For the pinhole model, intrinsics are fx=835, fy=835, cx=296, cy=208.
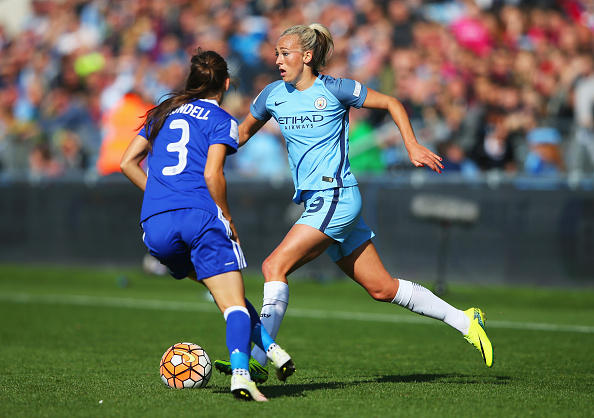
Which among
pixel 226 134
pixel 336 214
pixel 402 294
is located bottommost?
pixel 402 294

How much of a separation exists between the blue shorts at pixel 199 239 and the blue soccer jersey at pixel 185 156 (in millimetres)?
62

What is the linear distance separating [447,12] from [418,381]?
1090 cm

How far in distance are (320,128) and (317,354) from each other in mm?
2517

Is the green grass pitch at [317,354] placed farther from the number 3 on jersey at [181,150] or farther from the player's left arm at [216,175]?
the number 3 on jersey at [181,150]

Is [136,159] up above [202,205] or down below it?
above

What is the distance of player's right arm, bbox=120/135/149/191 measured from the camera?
18.0ft

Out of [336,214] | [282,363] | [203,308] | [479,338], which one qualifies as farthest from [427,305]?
[203,308]

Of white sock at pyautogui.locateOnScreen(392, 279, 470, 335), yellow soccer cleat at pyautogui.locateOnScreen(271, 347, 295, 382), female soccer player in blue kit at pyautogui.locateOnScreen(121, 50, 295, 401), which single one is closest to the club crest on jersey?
female soccer player in blue kit at pyautogui.locateOnScreen(121, 50, 295, 401)

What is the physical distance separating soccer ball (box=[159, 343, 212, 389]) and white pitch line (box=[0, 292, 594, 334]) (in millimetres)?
4526

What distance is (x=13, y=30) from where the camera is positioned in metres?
25.2

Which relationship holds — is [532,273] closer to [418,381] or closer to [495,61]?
[495,61]

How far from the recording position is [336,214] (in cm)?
584

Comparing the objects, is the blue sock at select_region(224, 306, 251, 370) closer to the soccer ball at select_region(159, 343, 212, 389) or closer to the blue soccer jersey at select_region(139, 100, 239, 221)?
the blue soccer jersey at select_region(139, 100, 239, 221)

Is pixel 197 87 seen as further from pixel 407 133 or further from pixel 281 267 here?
pixel 407 133
